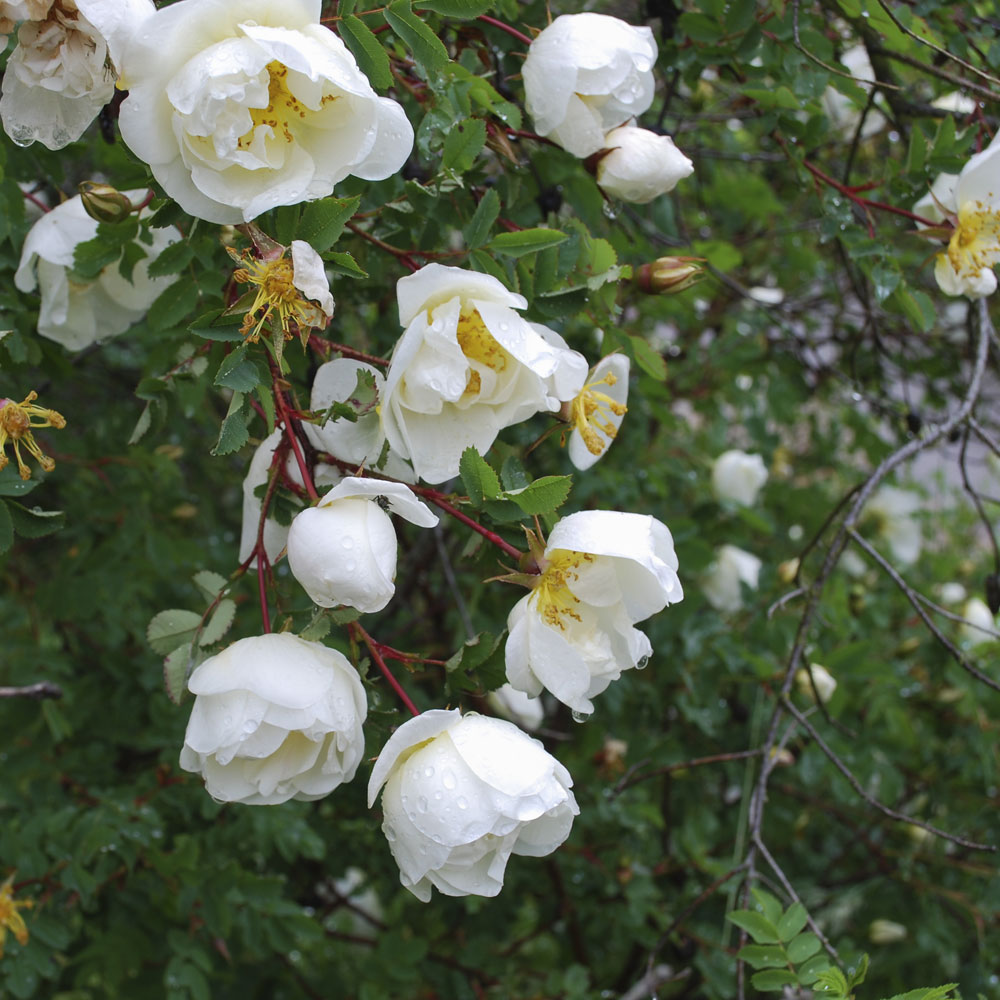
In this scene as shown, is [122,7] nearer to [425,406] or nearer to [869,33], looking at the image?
[425,406]

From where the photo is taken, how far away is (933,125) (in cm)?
164

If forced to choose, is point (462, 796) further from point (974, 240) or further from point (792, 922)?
point (974, 240)

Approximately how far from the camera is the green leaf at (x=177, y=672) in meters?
0.97

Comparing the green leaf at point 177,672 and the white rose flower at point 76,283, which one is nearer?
the green leaf at point 177,672

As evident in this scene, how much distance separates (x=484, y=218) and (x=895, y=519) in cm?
246

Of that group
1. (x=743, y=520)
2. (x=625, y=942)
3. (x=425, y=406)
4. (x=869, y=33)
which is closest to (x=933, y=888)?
(x=625, y=942)

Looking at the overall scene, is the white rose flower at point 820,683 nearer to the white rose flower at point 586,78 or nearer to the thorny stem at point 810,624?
the thorny stem at point 810,624

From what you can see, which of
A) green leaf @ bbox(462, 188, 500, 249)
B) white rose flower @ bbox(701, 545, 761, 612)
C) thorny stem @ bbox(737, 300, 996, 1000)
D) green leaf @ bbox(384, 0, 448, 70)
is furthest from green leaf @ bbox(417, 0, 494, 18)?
white rose flower @ bbox(701, 545, 761, 612)

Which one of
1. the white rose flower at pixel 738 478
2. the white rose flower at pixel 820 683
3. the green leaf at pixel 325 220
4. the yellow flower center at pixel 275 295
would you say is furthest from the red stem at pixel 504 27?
the white rose flower at pixel 738 478

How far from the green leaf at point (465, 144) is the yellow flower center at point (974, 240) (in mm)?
647

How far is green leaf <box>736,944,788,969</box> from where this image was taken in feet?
3.76

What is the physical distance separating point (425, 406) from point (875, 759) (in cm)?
162

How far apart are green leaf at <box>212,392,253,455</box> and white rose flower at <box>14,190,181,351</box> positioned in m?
0.35

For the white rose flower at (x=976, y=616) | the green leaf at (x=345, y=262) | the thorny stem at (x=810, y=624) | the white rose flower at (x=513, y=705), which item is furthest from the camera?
the white rose flower at (x=976, y=616)
